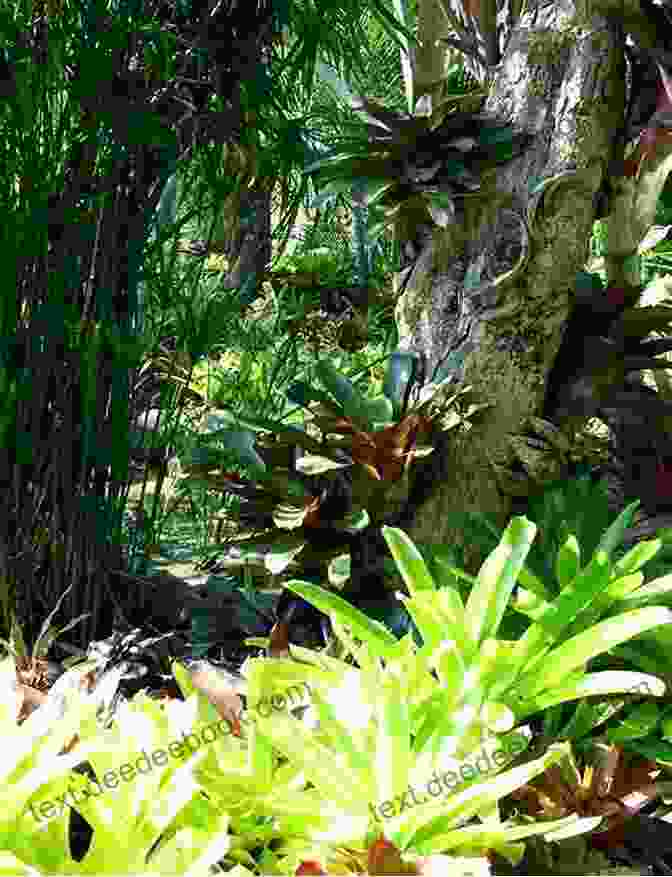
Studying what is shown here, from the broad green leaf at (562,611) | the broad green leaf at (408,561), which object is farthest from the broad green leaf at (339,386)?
the broad green leaf at (562,611)

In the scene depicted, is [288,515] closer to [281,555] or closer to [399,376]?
[281,555]

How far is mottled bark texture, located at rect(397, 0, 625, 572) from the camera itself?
163cm

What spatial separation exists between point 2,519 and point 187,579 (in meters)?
0.40

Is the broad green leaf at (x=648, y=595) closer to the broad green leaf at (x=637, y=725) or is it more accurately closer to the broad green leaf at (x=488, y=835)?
the broad green leaf at (x=637, y=725)

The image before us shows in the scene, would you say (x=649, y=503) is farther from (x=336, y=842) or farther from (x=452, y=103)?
(x=336, y=842)

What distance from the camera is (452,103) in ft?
5.48

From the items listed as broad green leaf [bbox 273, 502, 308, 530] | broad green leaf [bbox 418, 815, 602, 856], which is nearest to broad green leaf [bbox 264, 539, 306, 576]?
broad green leaf [bbox 273, 502, 308, 530]

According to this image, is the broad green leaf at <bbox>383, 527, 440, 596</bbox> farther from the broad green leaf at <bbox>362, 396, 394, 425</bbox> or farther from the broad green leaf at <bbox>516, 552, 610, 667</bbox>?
the broad green leaf at <bbox>362, 396, 394, 425</bbox>

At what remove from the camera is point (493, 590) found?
1.27 metres

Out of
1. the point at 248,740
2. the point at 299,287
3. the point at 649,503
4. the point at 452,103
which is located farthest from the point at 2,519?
the point at 299,287

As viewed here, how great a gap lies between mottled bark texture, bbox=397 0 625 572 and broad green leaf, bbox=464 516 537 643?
1.22ft

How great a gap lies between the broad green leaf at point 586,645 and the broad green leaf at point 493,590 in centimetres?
7

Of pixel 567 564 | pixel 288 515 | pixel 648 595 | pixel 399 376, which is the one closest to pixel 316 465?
pixel 288 515

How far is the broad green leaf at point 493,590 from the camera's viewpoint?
1265mm
